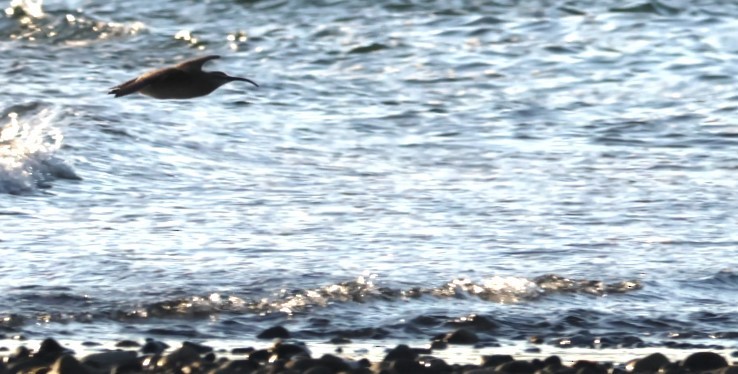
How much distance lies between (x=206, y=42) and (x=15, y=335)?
9178 mm

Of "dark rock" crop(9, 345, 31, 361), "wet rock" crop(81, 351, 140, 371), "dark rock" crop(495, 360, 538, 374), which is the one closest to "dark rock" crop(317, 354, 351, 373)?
"dark rock" crop(495, 360, 538, 374)

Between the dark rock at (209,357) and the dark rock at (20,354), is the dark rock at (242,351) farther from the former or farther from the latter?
the dark rock at (20,354)

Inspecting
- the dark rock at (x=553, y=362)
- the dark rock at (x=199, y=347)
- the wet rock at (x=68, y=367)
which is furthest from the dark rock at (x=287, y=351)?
the dark rock at (x=553, y=362)

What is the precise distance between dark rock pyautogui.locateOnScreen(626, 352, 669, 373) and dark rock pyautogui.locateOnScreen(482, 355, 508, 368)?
0.38 metres

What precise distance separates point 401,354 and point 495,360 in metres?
0.30

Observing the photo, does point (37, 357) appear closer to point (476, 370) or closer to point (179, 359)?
point (179, 359)

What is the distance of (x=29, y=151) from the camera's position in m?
10.2

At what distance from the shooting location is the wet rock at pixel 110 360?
17.9 feet

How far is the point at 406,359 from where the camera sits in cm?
545

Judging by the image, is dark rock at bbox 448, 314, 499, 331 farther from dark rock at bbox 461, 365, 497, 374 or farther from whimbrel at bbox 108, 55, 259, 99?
whimbrel at bbox 108, 55, 259, 99

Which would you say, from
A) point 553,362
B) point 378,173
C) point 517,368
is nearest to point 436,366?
point 517,368

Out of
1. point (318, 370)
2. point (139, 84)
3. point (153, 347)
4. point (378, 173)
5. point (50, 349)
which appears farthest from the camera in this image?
point (378, 173)

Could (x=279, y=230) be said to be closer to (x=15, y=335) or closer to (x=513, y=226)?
(x=513, y=226)

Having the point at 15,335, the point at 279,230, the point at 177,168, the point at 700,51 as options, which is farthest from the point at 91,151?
the point at 700,51
